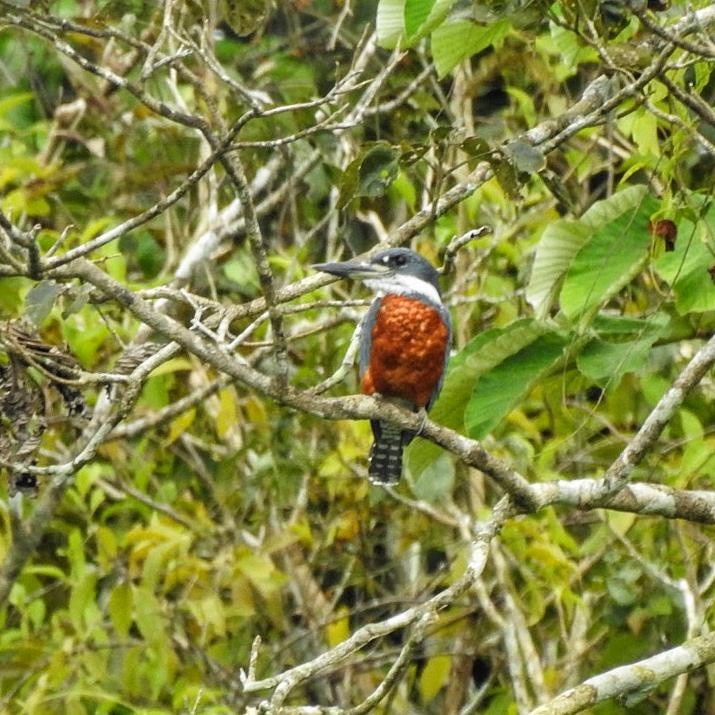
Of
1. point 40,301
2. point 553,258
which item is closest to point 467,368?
point 553,258

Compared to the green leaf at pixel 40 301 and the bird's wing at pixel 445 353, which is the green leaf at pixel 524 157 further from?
the bird's wing at pixel 445 353

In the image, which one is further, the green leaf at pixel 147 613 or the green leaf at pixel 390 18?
the green leaf at pixel 147 613

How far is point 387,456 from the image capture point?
4.89 metres

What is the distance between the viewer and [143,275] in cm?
639

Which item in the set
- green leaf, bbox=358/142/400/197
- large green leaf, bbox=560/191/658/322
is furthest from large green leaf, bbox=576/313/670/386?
green leaf, bbox=358/142/400/197

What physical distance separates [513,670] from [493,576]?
0.90 metres

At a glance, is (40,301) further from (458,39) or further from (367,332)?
(367,332)

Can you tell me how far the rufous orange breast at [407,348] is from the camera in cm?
470

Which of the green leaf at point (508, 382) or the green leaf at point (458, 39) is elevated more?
the green leaf at point (458, 39)

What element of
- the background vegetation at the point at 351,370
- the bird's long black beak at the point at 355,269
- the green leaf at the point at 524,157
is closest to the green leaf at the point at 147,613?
the background vegetation at the point at 351,370

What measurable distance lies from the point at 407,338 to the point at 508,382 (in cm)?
86

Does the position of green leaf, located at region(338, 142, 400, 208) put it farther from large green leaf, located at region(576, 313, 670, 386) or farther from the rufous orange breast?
the rufous orange breast

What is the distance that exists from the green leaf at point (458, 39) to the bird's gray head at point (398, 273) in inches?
23.8

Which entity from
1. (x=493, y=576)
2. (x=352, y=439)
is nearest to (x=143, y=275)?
(x=352, y=439)
